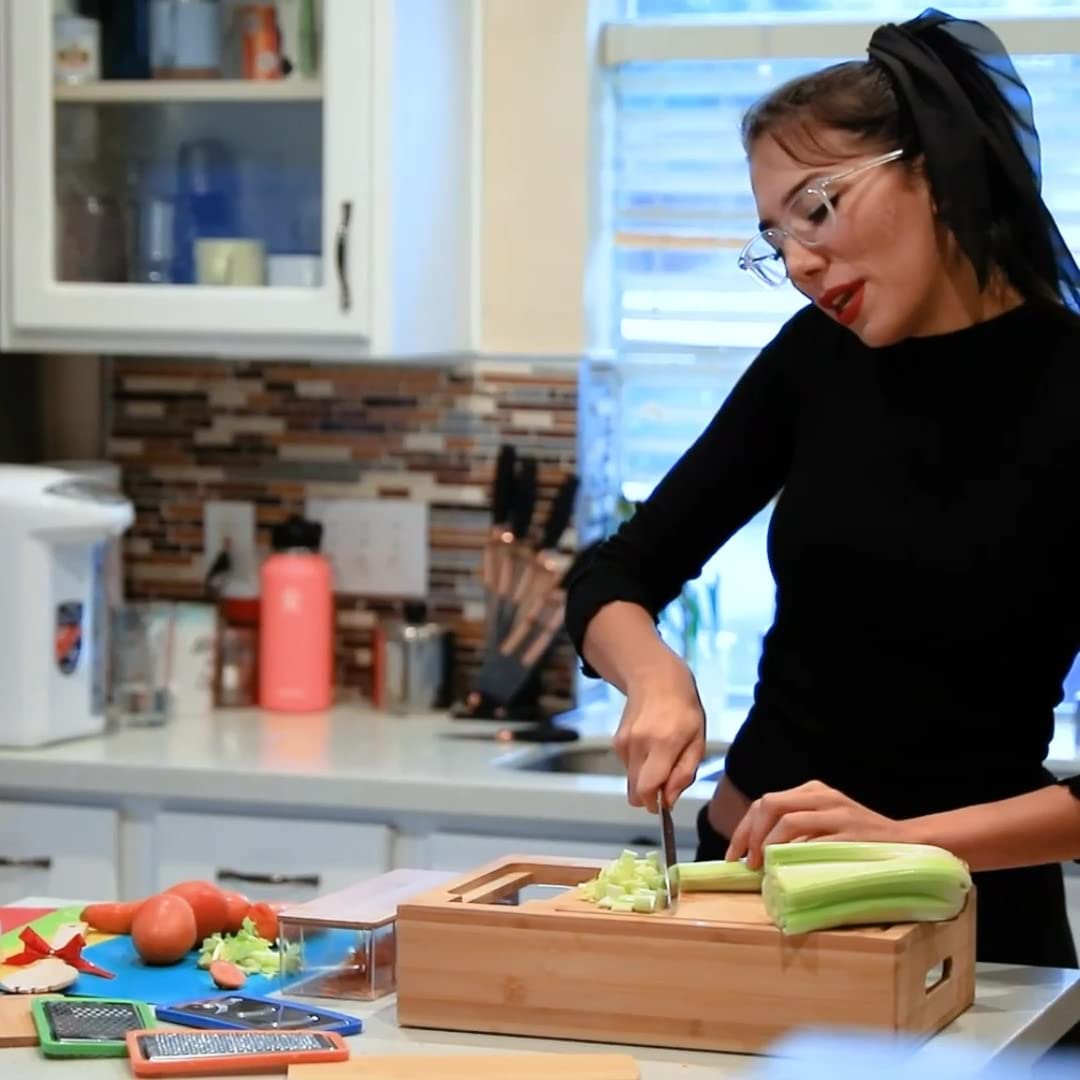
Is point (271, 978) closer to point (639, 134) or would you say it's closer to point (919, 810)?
point (919, 810)

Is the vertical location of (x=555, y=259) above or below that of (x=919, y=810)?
above

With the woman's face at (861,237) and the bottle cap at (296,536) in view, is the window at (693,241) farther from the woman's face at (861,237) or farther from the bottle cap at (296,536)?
the woman's face at (861,237)

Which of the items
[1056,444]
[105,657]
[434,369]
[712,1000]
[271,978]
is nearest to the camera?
[712,1000]

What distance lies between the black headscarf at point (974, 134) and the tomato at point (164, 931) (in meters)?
0.88

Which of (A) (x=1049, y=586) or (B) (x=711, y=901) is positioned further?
(A) (x=1049, y=586)

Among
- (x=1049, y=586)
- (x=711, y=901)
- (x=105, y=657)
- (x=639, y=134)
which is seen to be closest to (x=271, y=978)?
(x=711, y=901)

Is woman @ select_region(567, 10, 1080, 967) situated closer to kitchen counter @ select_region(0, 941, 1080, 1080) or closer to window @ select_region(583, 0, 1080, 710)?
kitchen counter @ select_region(0, 941, 1080, 1080)

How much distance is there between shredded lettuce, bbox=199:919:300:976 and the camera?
1.75 metres

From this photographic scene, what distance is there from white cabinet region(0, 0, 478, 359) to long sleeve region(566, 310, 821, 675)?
1.10 m

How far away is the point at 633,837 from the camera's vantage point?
9.09 ft

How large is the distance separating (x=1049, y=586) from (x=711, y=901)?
0.44 meters

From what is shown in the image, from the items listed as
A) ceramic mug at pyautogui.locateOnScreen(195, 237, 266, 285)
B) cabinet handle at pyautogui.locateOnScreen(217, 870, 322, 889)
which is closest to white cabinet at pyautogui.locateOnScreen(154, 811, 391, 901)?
cabinet handle at pyautogui.locateOnScreen(217, 870, 322, 889)

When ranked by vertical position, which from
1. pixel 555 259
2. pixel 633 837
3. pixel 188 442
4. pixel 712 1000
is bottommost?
pixel 633 837

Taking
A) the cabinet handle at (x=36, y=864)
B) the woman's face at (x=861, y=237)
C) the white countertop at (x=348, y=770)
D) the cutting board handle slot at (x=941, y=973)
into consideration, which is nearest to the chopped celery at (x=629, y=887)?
the cutting board handle slot at (x=941, y=973)
